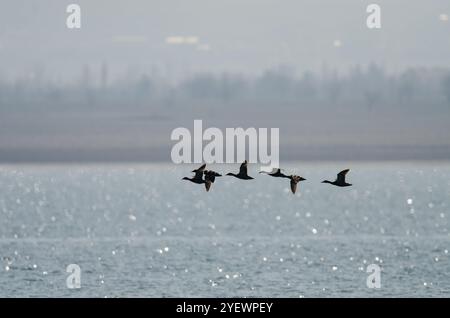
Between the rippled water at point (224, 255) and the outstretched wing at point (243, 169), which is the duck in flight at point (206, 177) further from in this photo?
the rippled water at point (224, 255)

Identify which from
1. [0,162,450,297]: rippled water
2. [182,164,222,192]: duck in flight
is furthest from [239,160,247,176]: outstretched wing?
[0,162,450,297]: rippled water

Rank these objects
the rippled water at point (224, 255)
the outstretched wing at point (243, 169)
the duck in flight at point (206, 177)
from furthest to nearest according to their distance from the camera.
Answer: the rippled water at point (224, 255) < the duck in flight at point (206, 177) < the outstretched wing at point (243, 169)

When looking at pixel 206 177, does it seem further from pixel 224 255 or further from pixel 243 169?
pixel 224 255

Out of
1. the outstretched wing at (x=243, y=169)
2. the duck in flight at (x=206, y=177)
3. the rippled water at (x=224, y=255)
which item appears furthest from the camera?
the rippled water at (x=224, y=255)

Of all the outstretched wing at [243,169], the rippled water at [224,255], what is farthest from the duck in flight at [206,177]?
the rippled water at [224,255]

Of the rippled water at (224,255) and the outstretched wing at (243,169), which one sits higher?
the outstretched wing at (243,169)

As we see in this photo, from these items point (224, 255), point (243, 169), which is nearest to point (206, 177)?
point (243, 169)

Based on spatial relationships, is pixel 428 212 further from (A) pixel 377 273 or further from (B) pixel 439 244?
(A) pixel 377 273

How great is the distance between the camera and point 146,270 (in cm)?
10125

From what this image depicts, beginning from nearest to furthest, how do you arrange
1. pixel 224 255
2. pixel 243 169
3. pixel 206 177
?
pixel 243 169 → pixel 206 177 → pixel 224 255

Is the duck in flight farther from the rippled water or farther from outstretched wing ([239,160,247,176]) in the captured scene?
the rippled water

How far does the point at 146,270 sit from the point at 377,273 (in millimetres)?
22618
